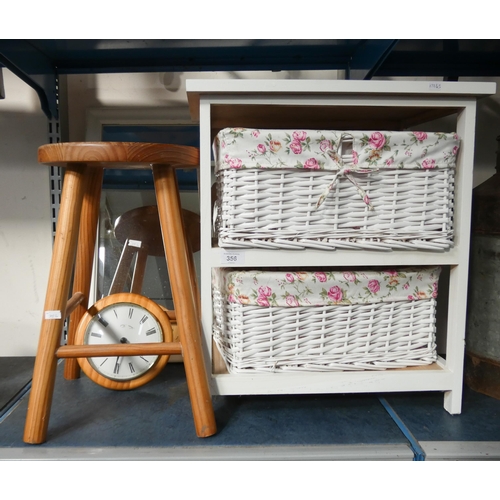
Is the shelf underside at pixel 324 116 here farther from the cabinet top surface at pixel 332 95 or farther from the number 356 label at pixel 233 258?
the number 356 label at pixel 233 258

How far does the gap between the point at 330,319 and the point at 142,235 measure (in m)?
0.57

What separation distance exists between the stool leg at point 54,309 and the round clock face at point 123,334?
14 centimetres

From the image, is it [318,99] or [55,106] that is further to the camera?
[55,106]

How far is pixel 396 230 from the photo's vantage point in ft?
2.57

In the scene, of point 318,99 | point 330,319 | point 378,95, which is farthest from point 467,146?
point 330,319

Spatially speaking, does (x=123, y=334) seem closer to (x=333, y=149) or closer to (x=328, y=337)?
(x=328, y=337)

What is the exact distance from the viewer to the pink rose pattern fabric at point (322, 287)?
78 centimetres

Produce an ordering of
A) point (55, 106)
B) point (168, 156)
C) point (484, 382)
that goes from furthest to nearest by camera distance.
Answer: point (55, 106) → point (484, 382) → point (168, 156)

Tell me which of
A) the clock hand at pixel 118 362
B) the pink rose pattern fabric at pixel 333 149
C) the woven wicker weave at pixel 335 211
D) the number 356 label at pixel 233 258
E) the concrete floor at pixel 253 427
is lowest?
the concrete floor at pixel 253 427

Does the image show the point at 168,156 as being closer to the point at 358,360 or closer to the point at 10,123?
the point at 358,360

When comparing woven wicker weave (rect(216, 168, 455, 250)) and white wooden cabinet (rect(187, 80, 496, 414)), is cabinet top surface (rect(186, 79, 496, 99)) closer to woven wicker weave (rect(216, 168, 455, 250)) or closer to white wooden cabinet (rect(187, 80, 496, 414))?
white wooden cabinet (rect(187, 80, 496, 414))

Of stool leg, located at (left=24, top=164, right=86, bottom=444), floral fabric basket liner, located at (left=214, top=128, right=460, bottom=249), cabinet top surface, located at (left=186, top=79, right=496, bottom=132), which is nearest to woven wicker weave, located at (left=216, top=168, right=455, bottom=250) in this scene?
floral fabric basket liner, located at (left=214, top=128, right=460, bottom=249)

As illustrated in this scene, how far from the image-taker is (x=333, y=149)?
0.75 metres

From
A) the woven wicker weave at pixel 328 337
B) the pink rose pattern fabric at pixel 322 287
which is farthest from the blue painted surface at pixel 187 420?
the pink rose pattern fabric at pixel 322 287
